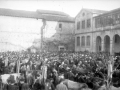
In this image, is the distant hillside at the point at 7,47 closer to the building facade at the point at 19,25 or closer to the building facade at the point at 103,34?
the building facade at the point at 19,25

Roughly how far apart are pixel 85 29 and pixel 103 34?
5.80 meters

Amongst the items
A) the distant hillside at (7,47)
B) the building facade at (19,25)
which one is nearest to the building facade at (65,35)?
the building facade at (19,25)

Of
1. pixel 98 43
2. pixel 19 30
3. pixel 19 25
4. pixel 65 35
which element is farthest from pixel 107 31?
pixel 19 25

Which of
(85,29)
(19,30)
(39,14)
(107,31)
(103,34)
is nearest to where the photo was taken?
(107,31)

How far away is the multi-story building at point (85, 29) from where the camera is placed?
95.3 feet

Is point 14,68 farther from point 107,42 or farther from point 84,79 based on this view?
point 107,42

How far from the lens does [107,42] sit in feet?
92.6

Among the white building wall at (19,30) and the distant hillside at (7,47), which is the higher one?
the white building wall at (19,30)

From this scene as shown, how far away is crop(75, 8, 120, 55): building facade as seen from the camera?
23.6 metres

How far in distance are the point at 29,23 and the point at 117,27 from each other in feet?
61.5

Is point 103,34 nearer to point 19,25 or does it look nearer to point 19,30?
point 19,30

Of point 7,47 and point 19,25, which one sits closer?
point 7,47

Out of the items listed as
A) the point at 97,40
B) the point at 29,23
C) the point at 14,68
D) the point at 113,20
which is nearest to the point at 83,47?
the point at 97,40

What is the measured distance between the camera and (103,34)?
26.0 m
